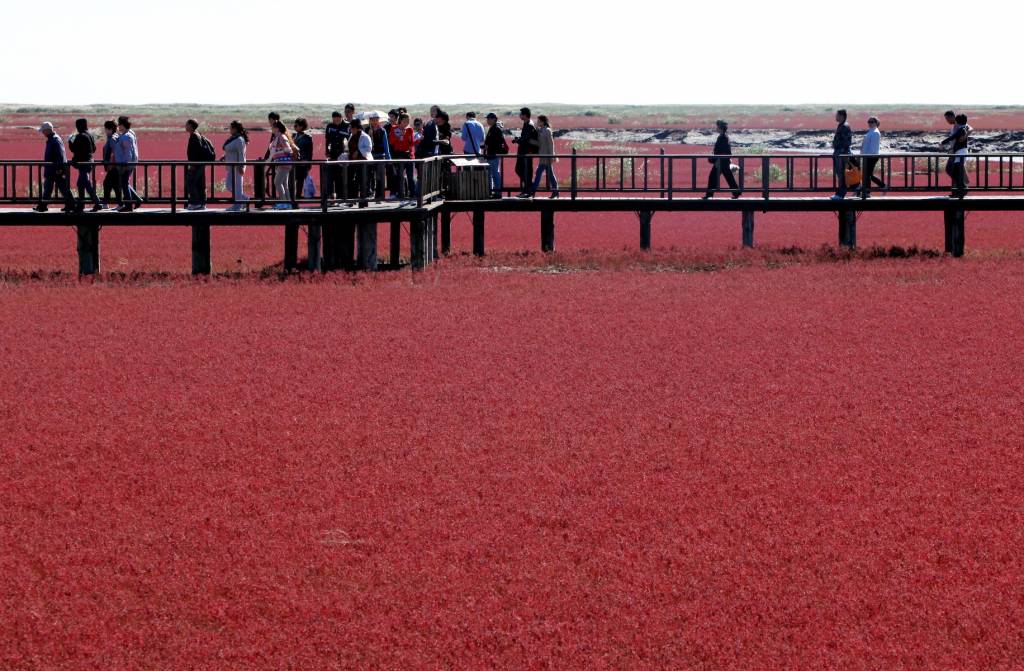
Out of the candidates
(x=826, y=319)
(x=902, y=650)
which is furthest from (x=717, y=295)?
(x=902, y=650)

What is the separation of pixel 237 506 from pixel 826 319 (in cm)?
1124

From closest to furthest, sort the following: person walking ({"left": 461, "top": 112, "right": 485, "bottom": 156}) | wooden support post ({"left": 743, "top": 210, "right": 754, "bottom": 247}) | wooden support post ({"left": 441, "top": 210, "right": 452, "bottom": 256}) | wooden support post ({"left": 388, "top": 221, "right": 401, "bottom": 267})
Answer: wooden support post ({"left": 388, "top": 221, "right": 401, "bottom": 267})
person walking ({"left": 461, "top": 112, "right": 485, "bottom": 156})
wooden support post ({"left": 743, "top": 210, "right": 754, "bottom": 247})
wooden support post ({"left": 441, "top": 210, "right": 452, "bottom": 256})

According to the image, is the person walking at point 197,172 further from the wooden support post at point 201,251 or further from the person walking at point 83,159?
the person walking at point 83,159

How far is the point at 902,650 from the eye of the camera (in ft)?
Result: 29.6

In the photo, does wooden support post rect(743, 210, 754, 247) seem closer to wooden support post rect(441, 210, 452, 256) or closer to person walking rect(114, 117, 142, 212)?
wooden support post rect(441, 210, 452, 256)

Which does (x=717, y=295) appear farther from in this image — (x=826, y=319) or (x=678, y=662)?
(x=678, y=662)

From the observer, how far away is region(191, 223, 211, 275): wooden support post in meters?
27.2

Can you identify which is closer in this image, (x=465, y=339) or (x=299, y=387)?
(x=299, y=387)

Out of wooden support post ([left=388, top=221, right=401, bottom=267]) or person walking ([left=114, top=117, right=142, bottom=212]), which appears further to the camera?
wooden support post ([left=388, top=221, right=401, bottom=267])

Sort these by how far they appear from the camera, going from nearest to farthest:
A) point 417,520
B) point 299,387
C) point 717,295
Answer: point 417,520, point 299,387, point 717,295

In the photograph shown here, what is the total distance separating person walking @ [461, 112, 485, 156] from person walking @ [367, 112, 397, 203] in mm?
3231

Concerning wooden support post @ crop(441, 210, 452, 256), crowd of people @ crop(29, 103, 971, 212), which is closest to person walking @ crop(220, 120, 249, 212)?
crowd of people @ crop(29, 103, 971, 212)

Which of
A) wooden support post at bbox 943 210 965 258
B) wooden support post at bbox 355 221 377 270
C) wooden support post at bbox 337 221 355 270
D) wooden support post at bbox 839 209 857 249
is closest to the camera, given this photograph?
wooden support post at bbox 355 221 377 270

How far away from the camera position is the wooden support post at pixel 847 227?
30703mm
